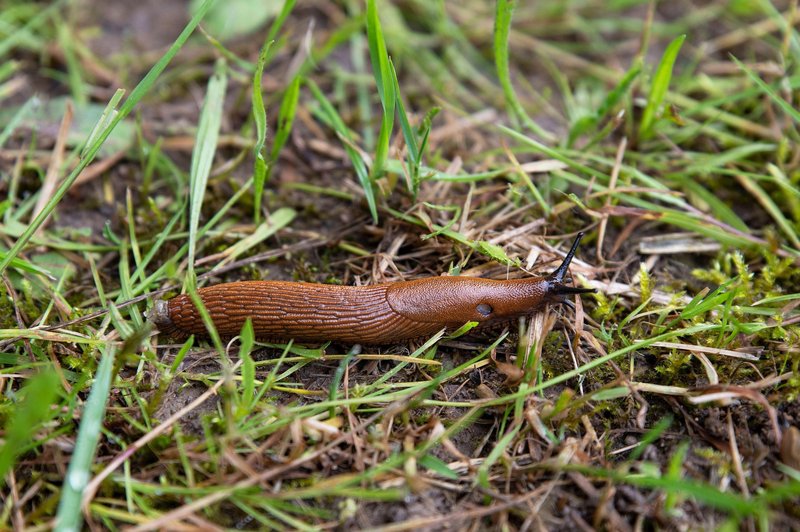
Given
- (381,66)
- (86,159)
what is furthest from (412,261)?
(86,159)

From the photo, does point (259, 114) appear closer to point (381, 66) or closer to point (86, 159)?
point (381, 66)

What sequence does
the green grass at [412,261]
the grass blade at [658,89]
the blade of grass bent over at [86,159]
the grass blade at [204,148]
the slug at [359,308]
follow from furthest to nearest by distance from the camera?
the grass blade at [658,89]
the grass blade at [204,148]
the slug at [359,308]
the blade of grass bent over at [86,159]
the green grass at [412,261]

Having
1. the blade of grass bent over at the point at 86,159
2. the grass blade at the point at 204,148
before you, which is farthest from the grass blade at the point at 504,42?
the grass blade at the point at 204,148

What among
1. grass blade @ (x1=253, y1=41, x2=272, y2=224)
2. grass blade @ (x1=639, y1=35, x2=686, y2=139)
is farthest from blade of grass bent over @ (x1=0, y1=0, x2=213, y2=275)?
grass blade @ (x1=639, y1=35, x2=686, y2=139)

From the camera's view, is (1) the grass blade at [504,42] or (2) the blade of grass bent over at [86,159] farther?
(1) the grass blade at [504,42]

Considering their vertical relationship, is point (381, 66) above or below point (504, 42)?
above

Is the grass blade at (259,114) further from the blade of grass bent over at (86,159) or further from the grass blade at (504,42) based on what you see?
the grass blade at (504,42)
